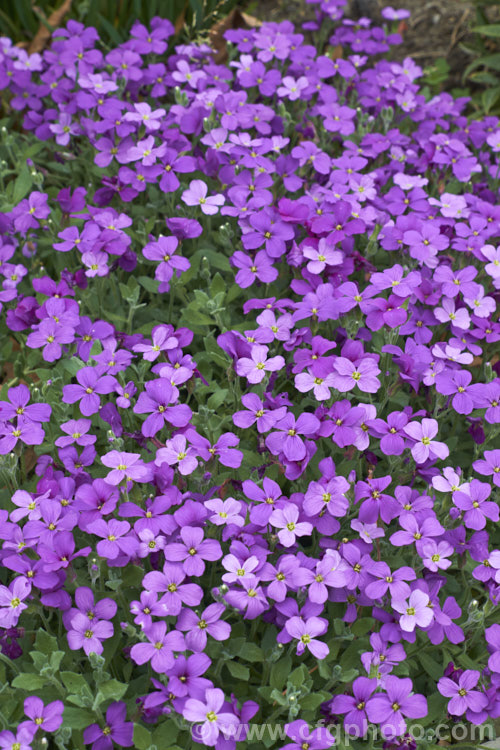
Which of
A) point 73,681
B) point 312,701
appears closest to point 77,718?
point 73,681

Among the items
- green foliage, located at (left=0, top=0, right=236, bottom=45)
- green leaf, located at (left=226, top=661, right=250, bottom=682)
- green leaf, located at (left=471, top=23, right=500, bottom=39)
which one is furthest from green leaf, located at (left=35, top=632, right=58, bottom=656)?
green leaf, located at (left=471, top=23, right=500, bottom=39)

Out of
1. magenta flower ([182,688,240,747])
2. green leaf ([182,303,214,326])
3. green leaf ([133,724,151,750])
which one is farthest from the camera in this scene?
green leaf ([182,303,214,326])

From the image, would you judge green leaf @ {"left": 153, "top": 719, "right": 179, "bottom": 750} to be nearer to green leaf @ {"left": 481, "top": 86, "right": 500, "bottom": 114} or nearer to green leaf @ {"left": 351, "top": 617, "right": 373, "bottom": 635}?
green leaf @ {"left": 351, "top": 617, "right": 373, "bottom": 635}

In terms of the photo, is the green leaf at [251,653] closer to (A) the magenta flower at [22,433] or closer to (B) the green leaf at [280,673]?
(B) the green leaf at [280,673]

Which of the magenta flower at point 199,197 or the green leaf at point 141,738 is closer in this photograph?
the green leaf at point 141,738

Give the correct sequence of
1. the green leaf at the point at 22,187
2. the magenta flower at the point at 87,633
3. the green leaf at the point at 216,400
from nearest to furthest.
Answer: the magenta flower at the point at 87,633 < the green leaf at the point at 216,400 < the green leaf at the point at 22,187

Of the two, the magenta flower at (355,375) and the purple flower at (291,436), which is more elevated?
the magenta flower at (355,375)

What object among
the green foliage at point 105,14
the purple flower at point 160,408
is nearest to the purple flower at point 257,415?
the purple flower at point 160,408

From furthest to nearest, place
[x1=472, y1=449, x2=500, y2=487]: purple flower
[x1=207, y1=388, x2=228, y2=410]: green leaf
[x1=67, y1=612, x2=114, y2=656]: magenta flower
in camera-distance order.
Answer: [x1=207, y1=388, x2=228, y2=410]: green leaf < [x1=472, y1=449, x2=500, y2=487]: purple flower < [x1=67, y1=612, x2=114, y2=656]: magenta flower
